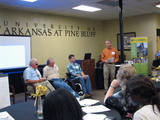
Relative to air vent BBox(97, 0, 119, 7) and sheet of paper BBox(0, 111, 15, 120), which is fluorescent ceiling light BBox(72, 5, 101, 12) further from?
→ sheet of paper BBox(0, 111, 15, 120)

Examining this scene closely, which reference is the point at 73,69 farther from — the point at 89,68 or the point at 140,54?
the point at 140,54

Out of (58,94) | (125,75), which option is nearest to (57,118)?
(58,94)

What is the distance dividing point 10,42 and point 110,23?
476 centimetres

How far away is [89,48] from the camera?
327 inches

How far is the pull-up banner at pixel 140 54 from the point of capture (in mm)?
7250

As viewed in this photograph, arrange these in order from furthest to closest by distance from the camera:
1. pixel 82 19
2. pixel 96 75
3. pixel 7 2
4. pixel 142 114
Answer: pixel 82 19, pixel 96 75, pixel 7 2, pixel 142 114

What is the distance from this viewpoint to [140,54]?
7.34 meters

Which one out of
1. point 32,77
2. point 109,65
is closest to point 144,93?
point 32,77

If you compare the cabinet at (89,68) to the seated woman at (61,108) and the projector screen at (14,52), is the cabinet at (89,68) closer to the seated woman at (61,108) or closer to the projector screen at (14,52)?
the projector screen at (14,52)

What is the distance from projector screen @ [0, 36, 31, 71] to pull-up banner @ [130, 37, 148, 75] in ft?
12.8

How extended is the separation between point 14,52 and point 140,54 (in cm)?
454

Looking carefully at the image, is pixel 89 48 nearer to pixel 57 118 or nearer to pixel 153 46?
pixel 153 46

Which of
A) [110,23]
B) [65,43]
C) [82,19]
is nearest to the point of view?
[65,43]

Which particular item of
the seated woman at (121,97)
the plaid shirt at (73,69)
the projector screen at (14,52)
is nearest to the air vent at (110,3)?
the plaid shirt at (73,69)
